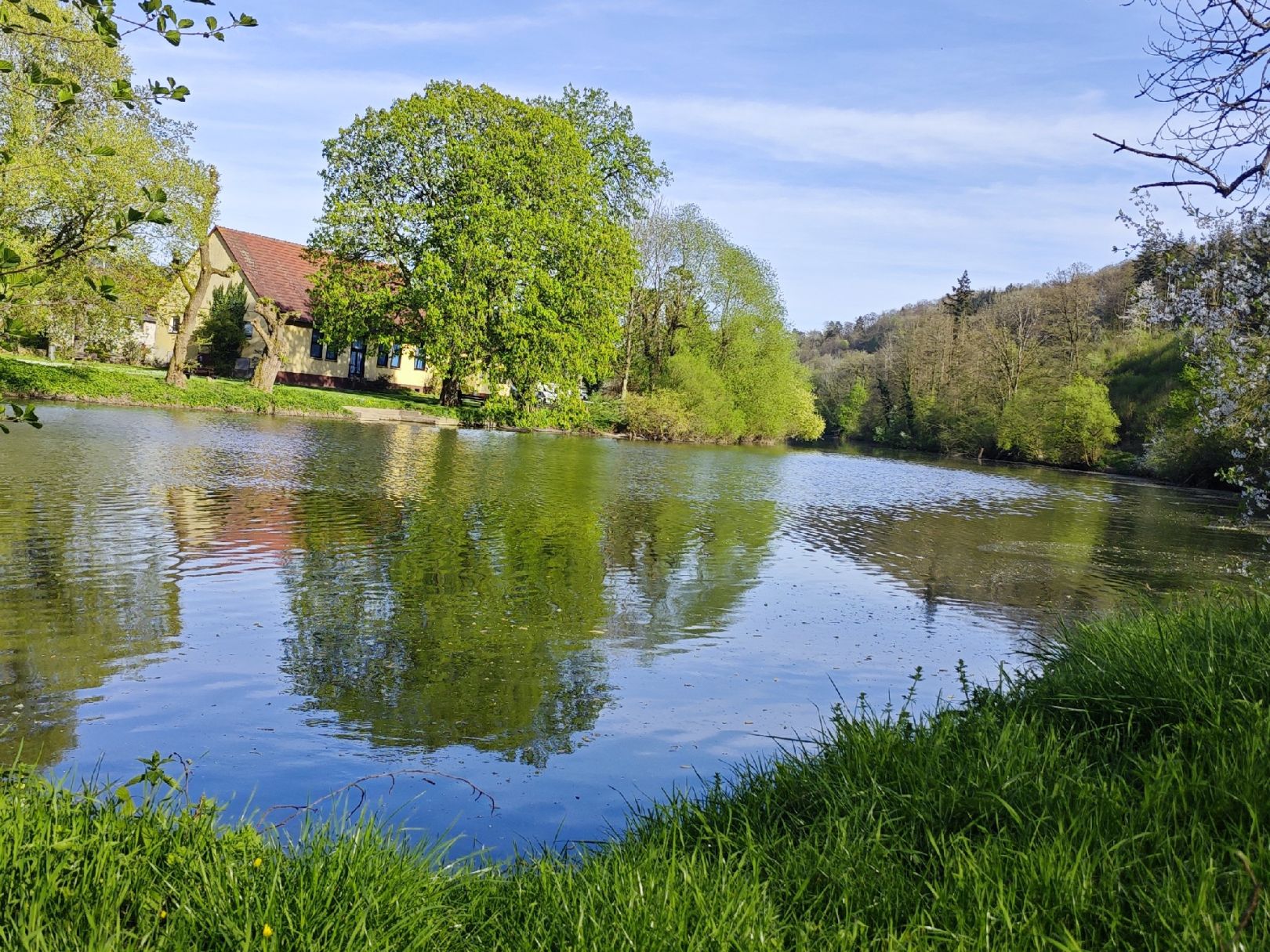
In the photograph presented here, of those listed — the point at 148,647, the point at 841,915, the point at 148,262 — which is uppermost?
the point at 148,262

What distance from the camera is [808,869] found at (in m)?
3.62

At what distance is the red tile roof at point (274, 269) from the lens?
1983 inches

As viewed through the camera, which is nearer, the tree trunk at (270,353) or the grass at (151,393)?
the grass at (151,393)

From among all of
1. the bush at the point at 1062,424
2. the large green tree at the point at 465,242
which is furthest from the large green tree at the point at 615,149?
the bush at the point at 1062,424

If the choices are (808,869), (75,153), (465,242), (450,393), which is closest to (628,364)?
(450,393)

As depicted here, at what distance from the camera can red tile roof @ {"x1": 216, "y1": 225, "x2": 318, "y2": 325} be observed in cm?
5038

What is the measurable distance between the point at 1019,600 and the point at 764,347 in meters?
47.0

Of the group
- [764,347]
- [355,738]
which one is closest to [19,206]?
[355,738]

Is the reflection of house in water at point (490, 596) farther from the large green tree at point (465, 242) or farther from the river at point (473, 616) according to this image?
the large green tree at point (465, 242)

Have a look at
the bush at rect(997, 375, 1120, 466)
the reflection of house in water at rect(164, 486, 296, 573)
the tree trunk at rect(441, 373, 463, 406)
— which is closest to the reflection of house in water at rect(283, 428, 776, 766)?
the reflection of house in water at rect(164, 486, 296, 573)

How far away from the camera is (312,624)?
9.05m

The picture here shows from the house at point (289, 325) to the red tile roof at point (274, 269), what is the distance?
44 millimetres

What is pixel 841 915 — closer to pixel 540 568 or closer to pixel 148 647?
pixel 148 647

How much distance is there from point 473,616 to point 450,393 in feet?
125
